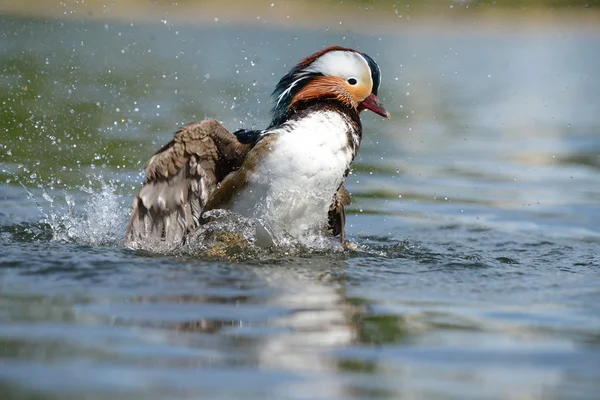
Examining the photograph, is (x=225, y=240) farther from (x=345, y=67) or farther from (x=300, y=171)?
(x=345, y=67)

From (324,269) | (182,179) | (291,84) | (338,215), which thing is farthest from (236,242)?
(291,84)

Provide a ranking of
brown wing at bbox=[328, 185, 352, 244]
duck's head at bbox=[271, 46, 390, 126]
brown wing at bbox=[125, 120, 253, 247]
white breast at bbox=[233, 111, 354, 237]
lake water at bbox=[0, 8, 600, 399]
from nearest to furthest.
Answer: lake water at bbox=[0, 8, 600, 399] → white breast at bbox=[233, 111, 354, 237] → brown wing at bbox=[125, 120, 253, 247] → duck's head at bbox=[271, 46, 390, 126] → brown wing at bbox=[328, 185, 352, 244]

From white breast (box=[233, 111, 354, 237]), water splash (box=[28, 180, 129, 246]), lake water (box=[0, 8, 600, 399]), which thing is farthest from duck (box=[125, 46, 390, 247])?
water splash (box=[28, 180, 129, 246])

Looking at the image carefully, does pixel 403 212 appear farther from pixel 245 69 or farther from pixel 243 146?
pixel 245 69

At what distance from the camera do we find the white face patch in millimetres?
7770

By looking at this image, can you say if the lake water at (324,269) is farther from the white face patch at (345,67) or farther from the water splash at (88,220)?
the white face patch at (345,67)

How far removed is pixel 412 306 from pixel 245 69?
58.7 ft

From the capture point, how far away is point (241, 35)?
3066 centimetres

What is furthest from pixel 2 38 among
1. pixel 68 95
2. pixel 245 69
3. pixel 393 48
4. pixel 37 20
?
pixel 393 48

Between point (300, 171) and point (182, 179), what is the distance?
1012 mm

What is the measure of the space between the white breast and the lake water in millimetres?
373

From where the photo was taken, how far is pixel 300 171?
714cm

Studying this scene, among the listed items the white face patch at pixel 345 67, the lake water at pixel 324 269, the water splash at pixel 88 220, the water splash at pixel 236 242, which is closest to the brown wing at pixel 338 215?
the lake water at pixel 324 269

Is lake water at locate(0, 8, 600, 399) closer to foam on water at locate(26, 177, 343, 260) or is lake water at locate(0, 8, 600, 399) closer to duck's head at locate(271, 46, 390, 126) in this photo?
foam on water at locate(26, 177, 343, 260)
